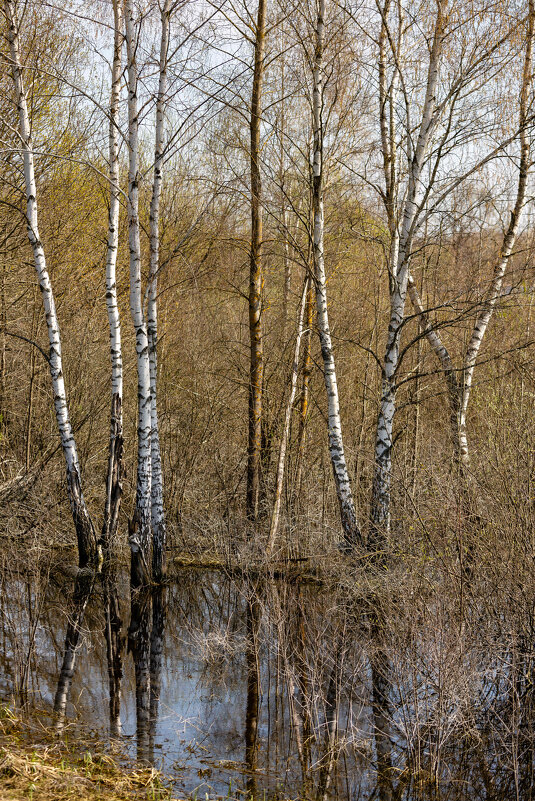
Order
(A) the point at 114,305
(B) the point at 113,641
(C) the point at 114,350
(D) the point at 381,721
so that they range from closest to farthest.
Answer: (D) the point at 381,721 < (B) the point at 113,641 < (C) the point at 114,350 < (A) the point at 114,305

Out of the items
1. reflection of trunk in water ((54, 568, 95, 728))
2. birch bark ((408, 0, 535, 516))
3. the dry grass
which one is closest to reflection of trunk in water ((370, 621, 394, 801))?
the dry grass

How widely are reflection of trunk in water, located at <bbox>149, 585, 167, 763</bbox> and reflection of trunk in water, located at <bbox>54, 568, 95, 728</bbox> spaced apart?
0.67 meters

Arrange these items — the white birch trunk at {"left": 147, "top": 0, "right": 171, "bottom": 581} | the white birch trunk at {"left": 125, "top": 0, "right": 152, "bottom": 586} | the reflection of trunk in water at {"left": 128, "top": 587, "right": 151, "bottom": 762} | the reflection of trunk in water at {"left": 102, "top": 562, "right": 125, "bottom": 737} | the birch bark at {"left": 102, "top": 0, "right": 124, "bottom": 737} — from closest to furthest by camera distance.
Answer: the reflection of trunk in water at {"left": 128, "top": 587, "right": 151, "bottom": 762} < the reflection of trunk in water at {"left": 102, "top": 562, "right": 125, "bottom": 737} < the white birch trunk at {"left": 125, "top": 0, "right": 152, "bottom": 586} < the white birch trunk at {"left": 147, "top": 0, "right": 171, "bottom": 581} < the birch bark at {"left": 102, "top": 0, "right": 124, "bottom": 737}

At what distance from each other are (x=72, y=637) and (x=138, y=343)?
3456 millimetres

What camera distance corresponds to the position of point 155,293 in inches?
390

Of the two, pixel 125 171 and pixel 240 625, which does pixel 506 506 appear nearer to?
pixel 240 625

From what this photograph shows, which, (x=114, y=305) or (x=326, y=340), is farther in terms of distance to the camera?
(x=114, y=305)

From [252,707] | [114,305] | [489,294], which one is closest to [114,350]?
[114,305]

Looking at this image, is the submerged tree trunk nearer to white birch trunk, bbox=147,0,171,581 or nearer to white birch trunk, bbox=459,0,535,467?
white birch trunk, bbox=147,0,171,581

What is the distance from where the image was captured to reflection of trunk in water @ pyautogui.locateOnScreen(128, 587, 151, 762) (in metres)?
5.55

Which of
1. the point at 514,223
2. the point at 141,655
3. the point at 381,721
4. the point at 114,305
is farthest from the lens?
the point at 514,223

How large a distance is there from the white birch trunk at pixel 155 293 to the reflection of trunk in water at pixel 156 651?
19.6 inches

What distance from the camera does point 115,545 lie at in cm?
1062

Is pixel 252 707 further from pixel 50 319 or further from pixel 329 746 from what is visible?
pixel 50 319
